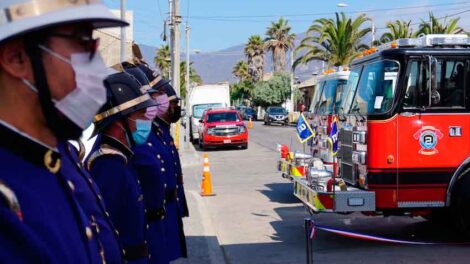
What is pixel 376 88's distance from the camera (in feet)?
27.8

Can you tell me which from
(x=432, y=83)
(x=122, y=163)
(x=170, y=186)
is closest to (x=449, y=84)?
(x=432, y=83)

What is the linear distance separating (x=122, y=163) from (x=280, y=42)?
234 feet

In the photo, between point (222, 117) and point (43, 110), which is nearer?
point (43, 110)

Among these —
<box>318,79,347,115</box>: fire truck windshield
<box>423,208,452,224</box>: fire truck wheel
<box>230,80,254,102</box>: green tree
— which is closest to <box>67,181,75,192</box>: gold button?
<box>423,208,452,224</box>: fire truck wheel

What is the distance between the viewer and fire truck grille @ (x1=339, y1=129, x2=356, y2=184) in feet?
29.3

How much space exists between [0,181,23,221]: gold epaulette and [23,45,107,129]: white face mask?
0.90 feet

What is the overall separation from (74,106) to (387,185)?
6.79m

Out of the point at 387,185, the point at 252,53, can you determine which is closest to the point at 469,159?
the point at 387,185

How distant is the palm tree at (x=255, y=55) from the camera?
85.7 m

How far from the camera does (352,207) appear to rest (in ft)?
26.4

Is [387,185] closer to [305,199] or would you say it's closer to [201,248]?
[305,199]

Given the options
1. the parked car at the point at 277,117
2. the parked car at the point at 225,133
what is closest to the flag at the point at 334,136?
the parked car at the point at 225,133

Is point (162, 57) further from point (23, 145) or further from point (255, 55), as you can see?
point (23, 145)

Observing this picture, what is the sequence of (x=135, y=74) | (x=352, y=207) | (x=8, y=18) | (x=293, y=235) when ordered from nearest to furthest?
1. (x=8, y=18)
2. (x=135, y=74)
3. (x=352, y=207)
4. (x=293, y=235)
